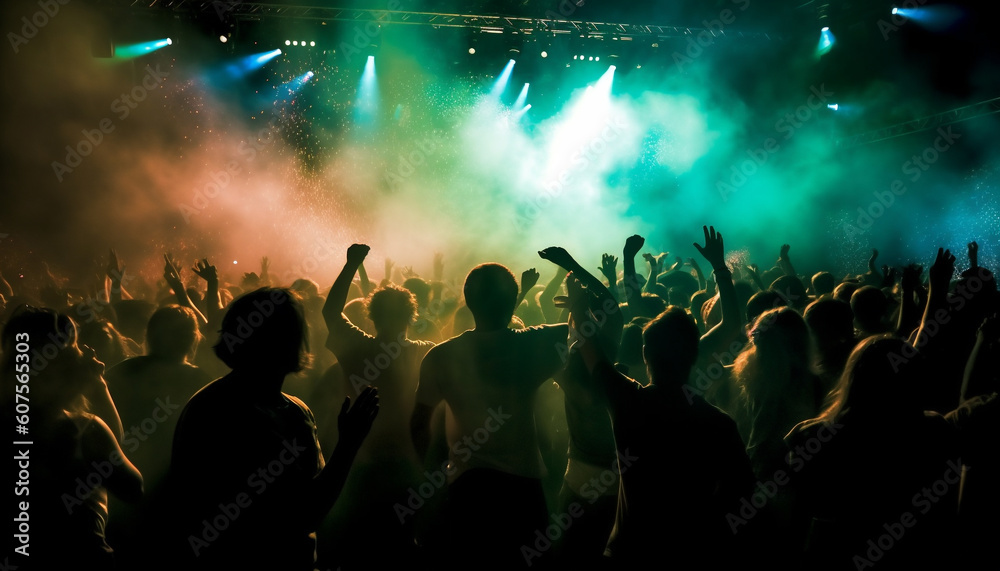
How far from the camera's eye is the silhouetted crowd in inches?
70.7

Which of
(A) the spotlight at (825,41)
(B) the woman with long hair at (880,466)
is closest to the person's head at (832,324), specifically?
(B) the woman with long hair at (880,466)

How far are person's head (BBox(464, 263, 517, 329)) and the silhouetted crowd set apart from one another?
12 mm

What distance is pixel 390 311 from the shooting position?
3.36 metres

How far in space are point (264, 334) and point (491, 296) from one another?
129 centimetres

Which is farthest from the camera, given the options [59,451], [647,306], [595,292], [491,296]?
[647,306]

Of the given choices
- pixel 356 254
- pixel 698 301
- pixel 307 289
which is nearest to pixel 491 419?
pixel 356 254

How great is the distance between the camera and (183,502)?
5.55 ft

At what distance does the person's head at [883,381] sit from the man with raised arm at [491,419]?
4.32 ft

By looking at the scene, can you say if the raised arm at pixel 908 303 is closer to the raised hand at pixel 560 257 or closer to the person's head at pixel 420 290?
the raised hand at pixel 560 257

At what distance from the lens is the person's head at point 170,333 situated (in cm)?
321

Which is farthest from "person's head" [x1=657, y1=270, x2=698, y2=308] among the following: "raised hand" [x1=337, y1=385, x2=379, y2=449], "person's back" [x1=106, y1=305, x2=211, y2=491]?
"raised hand" [x1=337, y1=385, x2=379, y2=449]

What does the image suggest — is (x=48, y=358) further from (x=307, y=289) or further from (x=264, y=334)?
(x=307, y=289)

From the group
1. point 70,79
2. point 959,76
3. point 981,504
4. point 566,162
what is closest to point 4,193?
point 70,79

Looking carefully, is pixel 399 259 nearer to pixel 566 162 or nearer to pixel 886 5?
pixel 566 162
